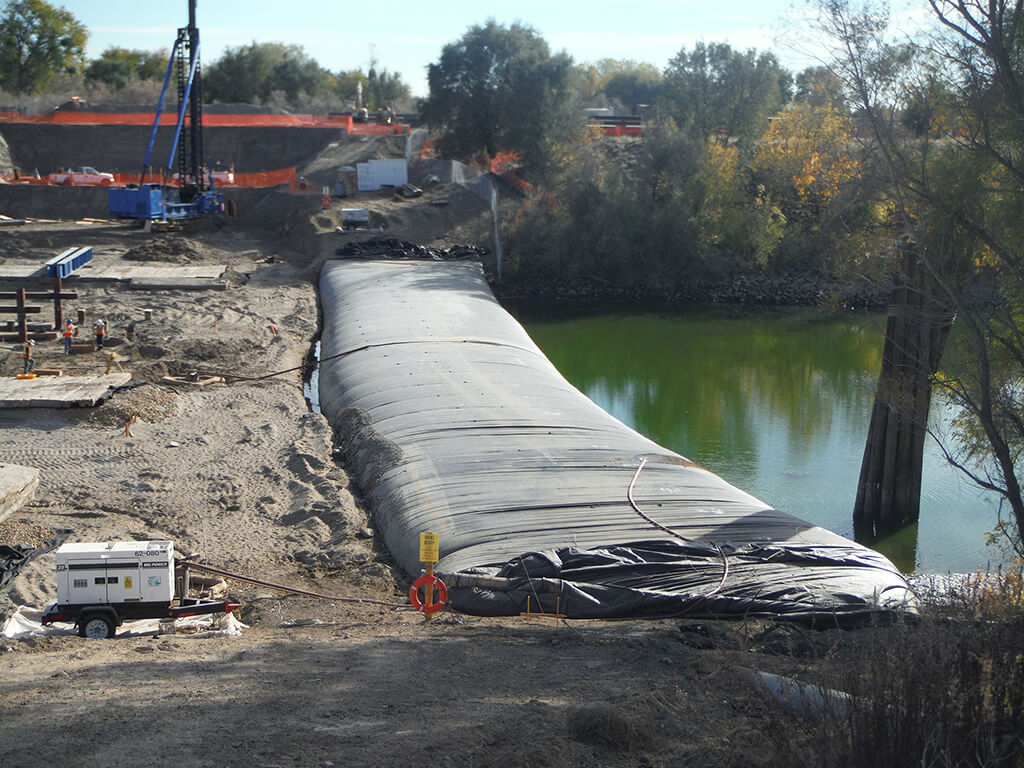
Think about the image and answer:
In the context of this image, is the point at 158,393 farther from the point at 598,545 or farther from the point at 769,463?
the point at 769,463

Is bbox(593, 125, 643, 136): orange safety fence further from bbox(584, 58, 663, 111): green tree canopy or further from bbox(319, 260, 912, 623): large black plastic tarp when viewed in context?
bbox(319, 260, 912, 623): large black plastic tarp

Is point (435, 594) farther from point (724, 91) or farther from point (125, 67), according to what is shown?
point (125, 67)

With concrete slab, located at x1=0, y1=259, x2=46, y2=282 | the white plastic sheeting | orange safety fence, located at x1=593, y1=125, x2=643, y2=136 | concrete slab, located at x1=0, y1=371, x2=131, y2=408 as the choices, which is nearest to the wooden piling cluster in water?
the white plastic sheeting

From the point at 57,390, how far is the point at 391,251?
18308mm

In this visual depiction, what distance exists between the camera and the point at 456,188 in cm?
4128

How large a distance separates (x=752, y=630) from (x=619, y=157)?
39899 mm

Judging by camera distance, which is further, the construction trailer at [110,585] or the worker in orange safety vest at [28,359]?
the worker in orange safety vest at [28,359]

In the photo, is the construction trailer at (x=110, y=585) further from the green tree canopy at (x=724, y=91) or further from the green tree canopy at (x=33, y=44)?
the green tree canopy at (x=33, y=44)

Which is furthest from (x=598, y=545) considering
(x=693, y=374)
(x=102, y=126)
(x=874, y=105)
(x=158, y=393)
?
(x=102, y=126)

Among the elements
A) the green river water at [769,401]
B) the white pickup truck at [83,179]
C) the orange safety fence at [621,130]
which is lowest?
the green river water at [769,401]

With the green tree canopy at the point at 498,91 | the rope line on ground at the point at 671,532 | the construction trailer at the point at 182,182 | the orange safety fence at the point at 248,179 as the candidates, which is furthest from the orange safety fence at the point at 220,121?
the rope line on ground at the point at 671,532

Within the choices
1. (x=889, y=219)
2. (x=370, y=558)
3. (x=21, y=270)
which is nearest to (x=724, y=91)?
(x=21, y=270)

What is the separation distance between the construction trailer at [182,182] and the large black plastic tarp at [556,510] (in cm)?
1827

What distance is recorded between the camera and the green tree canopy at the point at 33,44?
6544 cm
